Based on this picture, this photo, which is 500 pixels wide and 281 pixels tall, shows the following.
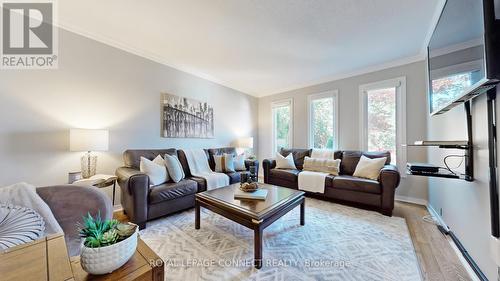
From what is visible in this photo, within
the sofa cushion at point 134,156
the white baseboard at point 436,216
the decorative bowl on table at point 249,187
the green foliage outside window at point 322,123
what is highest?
the green foliage outside window at point 322,123

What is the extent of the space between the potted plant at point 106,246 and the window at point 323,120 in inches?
158

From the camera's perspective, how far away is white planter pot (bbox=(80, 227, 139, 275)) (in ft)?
2.25

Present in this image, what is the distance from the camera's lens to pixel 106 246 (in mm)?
711

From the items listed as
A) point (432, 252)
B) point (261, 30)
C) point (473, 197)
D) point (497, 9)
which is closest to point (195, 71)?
point (261, 30)

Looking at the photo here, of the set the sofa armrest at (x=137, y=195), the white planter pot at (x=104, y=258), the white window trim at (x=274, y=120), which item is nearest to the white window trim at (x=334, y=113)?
the white window trim at (x=274, y=120)

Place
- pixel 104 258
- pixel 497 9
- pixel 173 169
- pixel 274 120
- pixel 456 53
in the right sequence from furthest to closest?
pixel 274 120
pixel 173 169
pixel 456 53
pixel 497 9
pixel 104 258

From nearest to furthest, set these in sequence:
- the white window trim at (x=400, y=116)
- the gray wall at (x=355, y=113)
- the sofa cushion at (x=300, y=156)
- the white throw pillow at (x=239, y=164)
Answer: the gray wall at (x=355, y=113)
the white window trim at (x=400, y=116)
the white throw pillow at (x=239, y=164)
the sofa cushion at (x=300, y=156)

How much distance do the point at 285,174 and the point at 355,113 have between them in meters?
1.91

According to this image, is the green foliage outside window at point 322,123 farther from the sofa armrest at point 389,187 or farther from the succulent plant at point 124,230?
the succulent plant at point 124,230

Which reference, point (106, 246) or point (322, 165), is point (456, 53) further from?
point (106, 246)

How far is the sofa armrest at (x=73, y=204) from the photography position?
1.18 meters

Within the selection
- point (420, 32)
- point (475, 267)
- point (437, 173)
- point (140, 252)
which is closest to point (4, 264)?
point (140, 252)

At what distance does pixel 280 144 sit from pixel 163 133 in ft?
9.90

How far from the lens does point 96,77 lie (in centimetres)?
260
